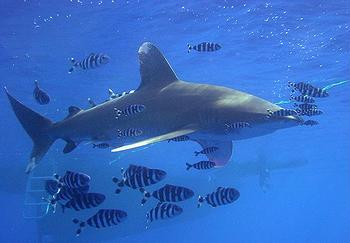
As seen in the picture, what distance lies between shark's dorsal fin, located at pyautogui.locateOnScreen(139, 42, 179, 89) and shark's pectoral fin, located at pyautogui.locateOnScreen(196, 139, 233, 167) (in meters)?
1.45

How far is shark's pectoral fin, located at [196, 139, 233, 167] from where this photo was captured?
823cm

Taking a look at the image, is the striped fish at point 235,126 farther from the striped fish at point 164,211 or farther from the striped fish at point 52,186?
the striped fish at point 52,186

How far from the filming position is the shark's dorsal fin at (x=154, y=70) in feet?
27.6

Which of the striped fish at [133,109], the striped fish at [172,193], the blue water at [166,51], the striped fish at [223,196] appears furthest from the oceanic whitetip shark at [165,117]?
the blue water at [166,51]

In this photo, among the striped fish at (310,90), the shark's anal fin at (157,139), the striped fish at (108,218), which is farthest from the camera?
the striped fish at (310,90)

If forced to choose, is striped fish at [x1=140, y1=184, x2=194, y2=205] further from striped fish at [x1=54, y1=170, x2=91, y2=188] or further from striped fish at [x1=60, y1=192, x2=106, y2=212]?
striped fish at [x1=54, y1=170, x2=91, y2=188]

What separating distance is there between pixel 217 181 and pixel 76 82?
575 inches


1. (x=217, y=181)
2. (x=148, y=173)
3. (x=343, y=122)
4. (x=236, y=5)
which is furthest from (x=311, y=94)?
(x=343, y=122)

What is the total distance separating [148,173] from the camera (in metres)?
6.51

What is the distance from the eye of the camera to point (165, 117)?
311 inches

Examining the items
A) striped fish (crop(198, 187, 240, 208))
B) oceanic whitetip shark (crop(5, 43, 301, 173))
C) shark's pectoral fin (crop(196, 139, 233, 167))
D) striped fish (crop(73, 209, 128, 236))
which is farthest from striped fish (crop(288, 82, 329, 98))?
striped fish (crop(73, 209, 128, 236))

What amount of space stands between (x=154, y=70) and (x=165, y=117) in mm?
1151

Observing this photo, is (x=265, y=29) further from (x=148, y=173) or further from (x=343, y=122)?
(x=343, y=122)

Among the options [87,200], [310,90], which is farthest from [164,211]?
[310,90]
